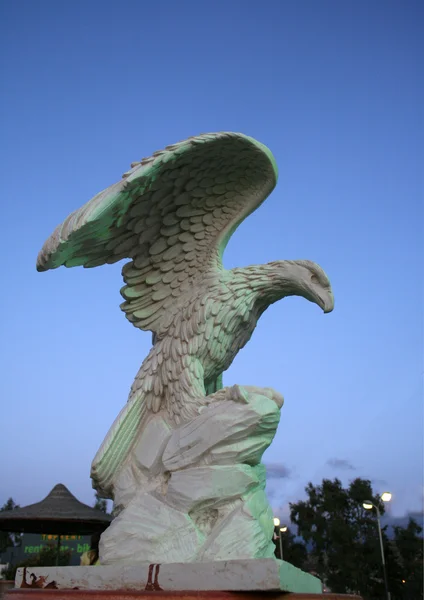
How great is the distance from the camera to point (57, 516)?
8.69 metres

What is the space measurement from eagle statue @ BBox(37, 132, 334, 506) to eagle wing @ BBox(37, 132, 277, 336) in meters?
0.01

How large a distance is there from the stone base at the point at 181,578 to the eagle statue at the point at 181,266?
3.25 feet

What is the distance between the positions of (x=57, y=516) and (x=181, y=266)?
559 centimetres

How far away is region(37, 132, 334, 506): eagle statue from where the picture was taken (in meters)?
4.53

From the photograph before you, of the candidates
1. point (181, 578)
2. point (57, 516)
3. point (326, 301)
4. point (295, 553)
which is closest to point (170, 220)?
point (326, 301)

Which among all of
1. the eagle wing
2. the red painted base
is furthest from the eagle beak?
the red painted base

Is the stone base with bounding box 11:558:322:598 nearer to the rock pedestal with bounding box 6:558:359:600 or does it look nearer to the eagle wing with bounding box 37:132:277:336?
the rock pedestal with bounding box 6:558:359:600

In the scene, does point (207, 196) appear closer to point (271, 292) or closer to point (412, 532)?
point (271, 292)

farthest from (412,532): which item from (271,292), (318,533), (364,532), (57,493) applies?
(271,292)

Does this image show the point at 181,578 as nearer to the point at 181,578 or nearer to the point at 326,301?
the point at 181,578

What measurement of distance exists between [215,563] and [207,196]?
327cm

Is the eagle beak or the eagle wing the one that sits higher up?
the eagle wing

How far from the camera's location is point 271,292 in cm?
503

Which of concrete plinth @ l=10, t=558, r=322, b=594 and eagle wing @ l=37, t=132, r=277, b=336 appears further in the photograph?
eagle wing @ l=37, t=132, r=277, b=336
